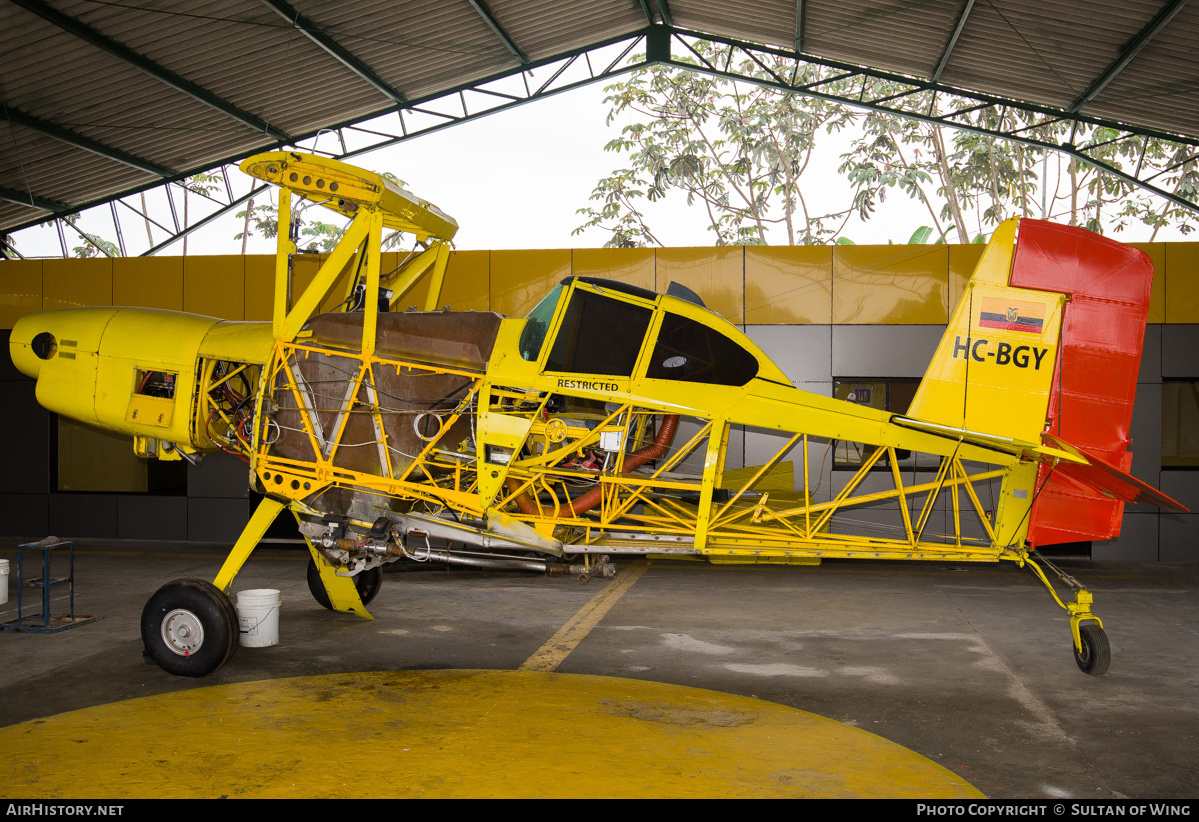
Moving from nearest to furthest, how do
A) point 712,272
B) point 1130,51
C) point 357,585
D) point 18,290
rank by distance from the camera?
point 357,585 → point 1130,51 → point 712,272 → point 18,290

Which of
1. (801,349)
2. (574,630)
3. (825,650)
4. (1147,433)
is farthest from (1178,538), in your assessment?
(574,630)

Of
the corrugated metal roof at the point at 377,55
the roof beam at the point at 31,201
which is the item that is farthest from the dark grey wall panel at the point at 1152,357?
the roof beam at the point at 31,201

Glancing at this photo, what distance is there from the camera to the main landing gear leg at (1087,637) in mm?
6574

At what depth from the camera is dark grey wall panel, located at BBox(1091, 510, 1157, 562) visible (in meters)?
12.5

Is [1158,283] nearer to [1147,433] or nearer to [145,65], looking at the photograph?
[1147,433]

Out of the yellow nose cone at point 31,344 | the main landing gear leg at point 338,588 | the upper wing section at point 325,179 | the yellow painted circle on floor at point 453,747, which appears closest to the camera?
the yellow painted circle on floor at point 453,747

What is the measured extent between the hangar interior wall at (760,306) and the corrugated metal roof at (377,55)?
101 inches

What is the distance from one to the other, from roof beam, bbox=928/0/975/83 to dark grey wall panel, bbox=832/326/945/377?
441 centimetres

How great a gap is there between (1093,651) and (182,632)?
7123 millimetres

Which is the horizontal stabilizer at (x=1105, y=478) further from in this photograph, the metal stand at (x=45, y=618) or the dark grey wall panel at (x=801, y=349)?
the metal stand at (x=45, y=618)

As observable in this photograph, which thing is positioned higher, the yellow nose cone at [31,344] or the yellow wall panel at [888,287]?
the yellow wall panel at [888,287]

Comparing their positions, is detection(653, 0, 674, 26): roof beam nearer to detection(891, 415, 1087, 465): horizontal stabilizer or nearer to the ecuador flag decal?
the ecuador flag decal

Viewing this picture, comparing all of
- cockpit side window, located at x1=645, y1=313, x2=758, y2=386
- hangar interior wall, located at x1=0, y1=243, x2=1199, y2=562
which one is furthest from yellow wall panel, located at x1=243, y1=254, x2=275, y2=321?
cockpit side window, located at x1=645, y1=313, x2=758, y2=386

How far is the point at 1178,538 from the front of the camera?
40.8ft
